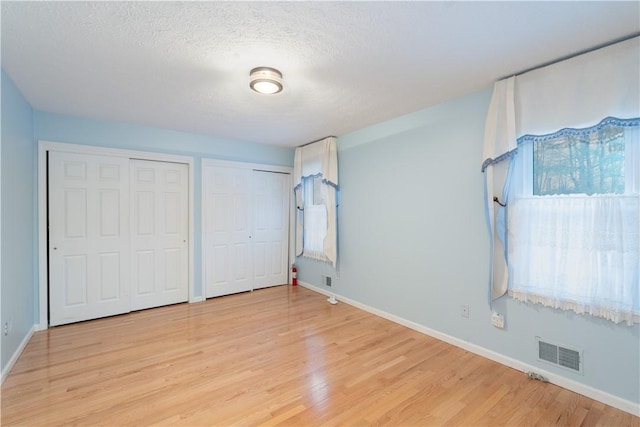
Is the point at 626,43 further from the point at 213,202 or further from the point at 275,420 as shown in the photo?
the point at 213,202

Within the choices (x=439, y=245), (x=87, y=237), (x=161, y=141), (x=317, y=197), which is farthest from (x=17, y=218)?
(x=439, y=245)

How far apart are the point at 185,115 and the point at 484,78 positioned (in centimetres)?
314

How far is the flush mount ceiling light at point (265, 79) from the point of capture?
7.48 feet

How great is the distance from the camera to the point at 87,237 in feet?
11.6

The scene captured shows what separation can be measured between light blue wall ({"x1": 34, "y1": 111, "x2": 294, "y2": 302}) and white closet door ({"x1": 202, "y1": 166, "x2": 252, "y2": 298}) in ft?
0.42

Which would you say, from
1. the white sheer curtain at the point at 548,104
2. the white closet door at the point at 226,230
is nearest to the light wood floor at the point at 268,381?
the white sheer curtain at the point at 548,104

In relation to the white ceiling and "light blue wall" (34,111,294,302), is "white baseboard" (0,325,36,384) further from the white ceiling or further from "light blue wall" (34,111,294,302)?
the white ceiling

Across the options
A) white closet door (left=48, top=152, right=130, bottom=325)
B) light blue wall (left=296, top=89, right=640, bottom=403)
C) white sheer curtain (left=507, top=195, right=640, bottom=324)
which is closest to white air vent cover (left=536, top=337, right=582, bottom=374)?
light blue wall (left=296, top=89, right=640, bottom=403)

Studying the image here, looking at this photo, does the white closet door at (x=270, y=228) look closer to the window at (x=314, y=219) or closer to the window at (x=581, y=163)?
the window at (x=314, y=219)

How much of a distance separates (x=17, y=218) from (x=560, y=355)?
4.77 meters

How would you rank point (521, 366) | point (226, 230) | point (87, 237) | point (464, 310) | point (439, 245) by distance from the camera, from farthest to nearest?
point (226, 230) → point (87, 237) → point (439, 245) → point (464, 310) → point (521, 366)

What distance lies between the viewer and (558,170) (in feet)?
7.37

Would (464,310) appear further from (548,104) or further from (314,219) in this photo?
(314,219)

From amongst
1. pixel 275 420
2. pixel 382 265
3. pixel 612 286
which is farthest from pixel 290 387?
pixel 612 286
